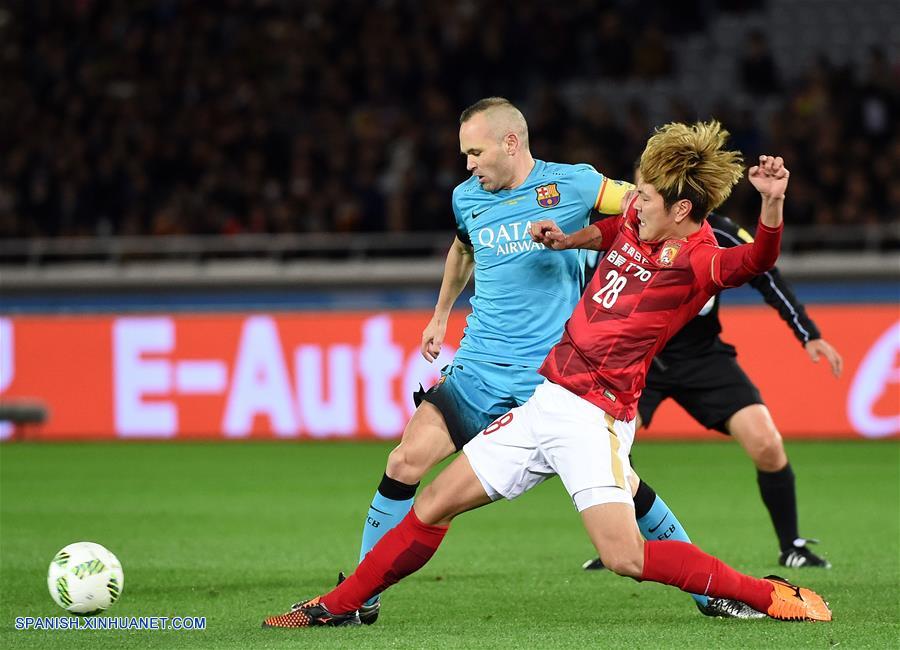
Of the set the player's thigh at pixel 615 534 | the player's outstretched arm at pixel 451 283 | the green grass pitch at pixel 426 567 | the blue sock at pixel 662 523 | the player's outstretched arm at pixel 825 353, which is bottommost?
the green grass pitch at pixel 426 567

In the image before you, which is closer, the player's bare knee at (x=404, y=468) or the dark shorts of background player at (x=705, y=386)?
the player's bare knee at (x=404, y=468)

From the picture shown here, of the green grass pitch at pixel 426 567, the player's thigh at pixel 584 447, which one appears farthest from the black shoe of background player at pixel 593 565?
the player's thigh at pixel 584 447

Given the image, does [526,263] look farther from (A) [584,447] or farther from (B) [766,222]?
(B) [766,222]

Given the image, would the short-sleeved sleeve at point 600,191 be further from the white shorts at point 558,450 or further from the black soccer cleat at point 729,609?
the black soccer cleat at point 729,609

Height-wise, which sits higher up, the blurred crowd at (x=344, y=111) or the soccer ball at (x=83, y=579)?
the blurred crowd at (x=344, y=111)

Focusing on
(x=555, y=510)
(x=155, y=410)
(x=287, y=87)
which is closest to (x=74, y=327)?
A: (x=155, y=410)

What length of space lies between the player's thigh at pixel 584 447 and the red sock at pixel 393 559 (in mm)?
555

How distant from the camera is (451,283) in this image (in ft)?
21.6

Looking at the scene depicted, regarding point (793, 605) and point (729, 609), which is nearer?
point (793, 605)

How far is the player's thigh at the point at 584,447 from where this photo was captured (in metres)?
5.20

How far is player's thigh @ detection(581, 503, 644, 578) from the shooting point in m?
5.16

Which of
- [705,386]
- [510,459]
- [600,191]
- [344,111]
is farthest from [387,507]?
[344,111]

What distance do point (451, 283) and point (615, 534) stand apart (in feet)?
5.91

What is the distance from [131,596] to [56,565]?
833 millimetres
